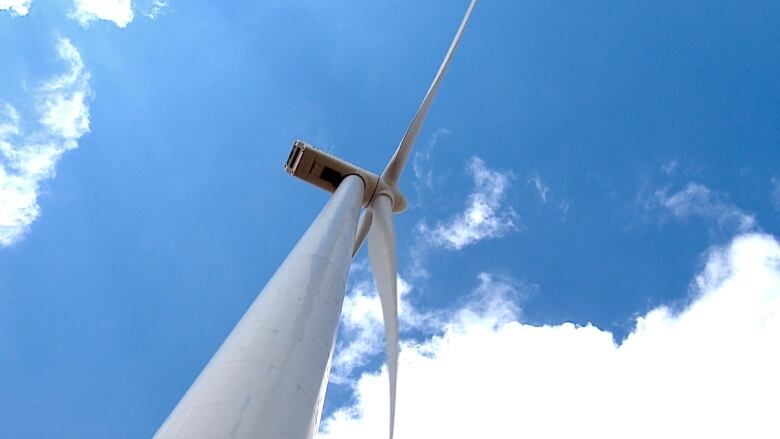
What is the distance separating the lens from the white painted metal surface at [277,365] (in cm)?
553

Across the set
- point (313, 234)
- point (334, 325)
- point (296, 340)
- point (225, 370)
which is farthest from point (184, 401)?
point (313, 234)

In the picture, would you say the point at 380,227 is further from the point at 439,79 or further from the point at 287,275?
the point at 287,275

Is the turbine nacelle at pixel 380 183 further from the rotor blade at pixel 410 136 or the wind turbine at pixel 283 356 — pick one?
the wind turbine at pixel 283 356

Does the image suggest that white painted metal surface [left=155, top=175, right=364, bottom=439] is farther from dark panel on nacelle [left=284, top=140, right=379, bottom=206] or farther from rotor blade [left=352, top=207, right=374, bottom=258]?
rotor blade [left=352, top=207, right=374, bottom=258]

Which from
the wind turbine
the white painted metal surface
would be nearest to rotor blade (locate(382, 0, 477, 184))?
the wind turbine

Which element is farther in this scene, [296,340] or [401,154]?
[401,154]

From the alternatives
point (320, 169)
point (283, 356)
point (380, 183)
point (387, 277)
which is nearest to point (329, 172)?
point (320, 169)

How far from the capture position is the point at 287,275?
922cm

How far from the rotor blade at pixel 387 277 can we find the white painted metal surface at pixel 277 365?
5.80 m

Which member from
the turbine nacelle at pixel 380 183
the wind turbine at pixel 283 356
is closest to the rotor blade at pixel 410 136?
the turbine nacelle at pixel 380 183

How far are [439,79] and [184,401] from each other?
58.9ft

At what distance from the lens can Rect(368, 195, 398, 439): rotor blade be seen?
15.5 m

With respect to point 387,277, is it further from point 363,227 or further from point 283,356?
point 283,356

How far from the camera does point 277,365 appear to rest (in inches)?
260
